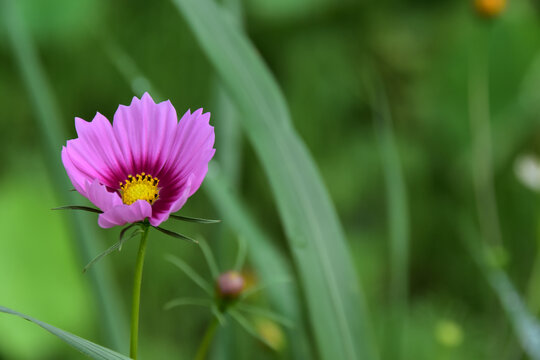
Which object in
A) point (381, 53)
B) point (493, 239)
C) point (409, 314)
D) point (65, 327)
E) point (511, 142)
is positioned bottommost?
point (65, 327)

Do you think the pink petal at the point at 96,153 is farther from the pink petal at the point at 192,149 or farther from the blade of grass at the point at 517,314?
the blade of grass at the point at 517,314

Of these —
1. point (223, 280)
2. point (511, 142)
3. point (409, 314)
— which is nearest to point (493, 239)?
point (409, 314)

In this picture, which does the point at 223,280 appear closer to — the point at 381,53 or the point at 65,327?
the point at 65,327

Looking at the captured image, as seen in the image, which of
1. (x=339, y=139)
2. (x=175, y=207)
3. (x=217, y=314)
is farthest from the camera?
(x=339, y=139)

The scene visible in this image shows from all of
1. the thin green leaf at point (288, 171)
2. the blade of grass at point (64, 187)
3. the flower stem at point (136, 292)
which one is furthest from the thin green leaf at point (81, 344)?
the blade of grass at point (64, 187)

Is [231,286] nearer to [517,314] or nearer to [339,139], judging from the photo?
[517,314]

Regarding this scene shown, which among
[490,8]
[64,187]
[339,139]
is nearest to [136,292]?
[64,187]
